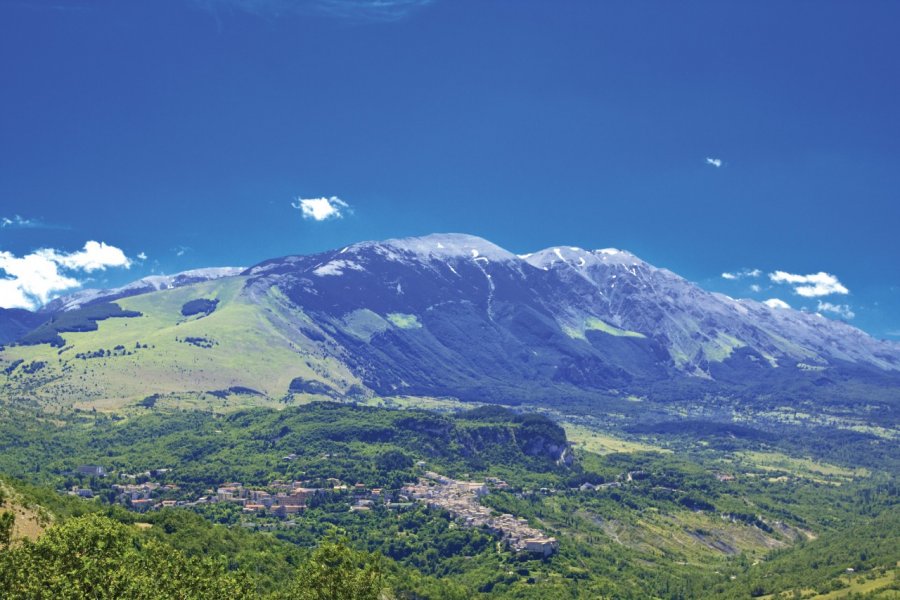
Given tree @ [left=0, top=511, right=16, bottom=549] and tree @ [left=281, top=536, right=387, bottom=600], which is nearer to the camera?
tree @ [left=0, top=511, right=16, bottom=549]

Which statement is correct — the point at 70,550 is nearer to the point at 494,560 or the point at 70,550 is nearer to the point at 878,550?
the point at 494,560

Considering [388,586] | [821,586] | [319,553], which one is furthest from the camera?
[821,586]

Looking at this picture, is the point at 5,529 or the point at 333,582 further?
the point at 333,582

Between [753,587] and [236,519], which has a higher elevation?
[236,519]

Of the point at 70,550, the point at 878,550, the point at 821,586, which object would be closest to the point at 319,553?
the point at 70,550

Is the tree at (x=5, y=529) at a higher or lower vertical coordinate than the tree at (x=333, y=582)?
higher

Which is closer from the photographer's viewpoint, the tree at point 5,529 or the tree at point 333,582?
the tree at point 5,529

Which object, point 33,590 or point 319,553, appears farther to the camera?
point 319,553

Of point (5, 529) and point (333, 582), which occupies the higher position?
point (5, 529)

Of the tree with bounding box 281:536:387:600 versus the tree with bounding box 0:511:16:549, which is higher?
the tree with bounding box 0:511:16:549

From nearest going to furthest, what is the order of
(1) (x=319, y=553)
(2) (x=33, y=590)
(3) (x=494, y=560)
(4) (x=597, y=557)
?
(2) (x=33, y=590)
(1) (x=319, y=553)
(3) (x=494, y=560)
(4) (x=597, y=557)
